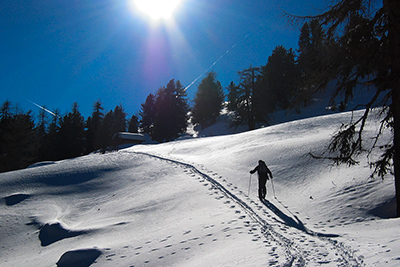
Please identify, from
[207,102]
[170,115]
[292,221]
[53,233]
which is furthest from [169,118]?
[292,221]

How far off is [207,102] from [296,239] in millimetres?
46308

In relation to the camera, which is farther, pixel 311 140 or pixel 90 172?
pixel 90 172

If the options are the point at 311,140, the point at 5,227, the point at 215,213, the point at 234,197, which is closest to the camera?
the point at 215,213

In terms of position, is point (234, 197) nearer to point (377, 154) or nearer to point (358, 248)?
point (358, 248)

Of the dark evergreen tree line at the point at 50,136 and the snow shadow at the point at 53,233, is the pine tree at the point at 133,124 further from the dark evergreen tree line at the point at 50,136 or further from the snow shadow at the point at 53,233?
the snow shadow at the point at 53,233

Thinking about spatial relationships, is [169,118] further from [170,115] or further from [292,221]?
[292,221]

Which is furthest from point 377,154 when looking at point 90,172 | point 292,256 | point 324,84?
point 90,172

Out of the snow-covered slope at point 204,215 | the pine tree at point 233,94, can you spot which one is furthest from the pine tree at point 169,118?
the snow-covered slope at point 204,215

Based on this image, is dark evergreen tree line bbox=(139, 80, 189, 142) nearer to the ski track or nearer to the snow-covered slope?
the snow-covered slope

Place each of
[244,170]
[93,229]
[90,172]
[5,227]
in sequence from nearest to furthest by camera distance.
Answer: [93,229], [5,227], [244,170], [90,172]

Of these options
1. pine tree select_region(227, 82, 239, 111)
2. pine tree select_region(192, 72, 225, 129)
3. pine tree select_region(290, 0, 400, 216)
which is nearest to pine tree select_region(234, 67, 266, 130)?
pine tree select_region(227, 82, 239, 111)

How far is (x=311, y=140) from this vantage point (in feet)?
56.5

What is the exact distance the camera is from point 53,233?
1078 centimetres

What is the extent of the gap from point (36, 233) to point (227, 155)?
12707mm
